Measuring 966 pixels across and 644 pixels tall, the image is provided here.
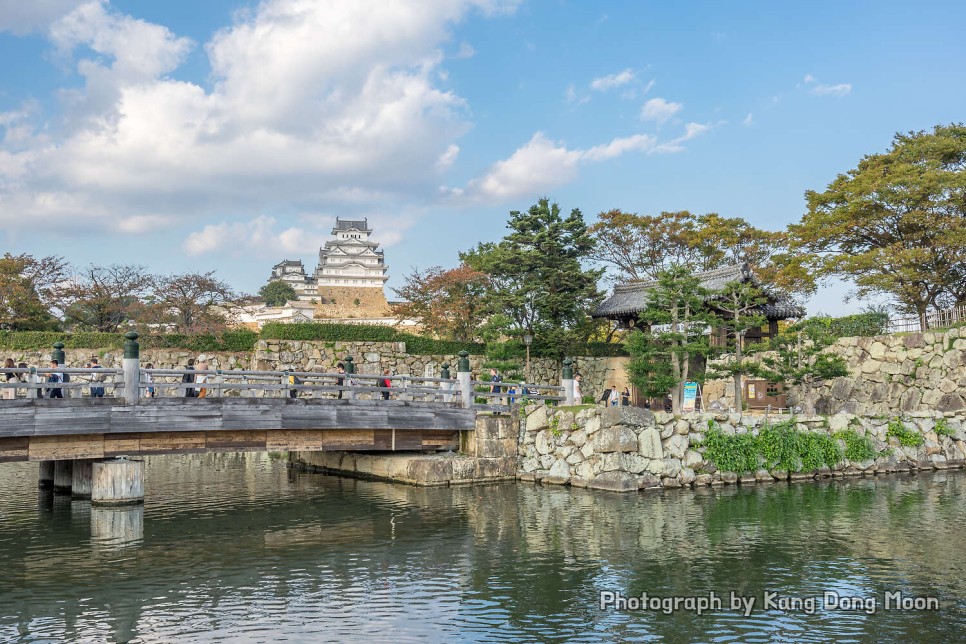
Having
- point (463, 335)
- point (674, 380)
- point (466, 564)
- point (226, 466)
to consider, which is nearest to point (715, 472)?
point (674, 380)

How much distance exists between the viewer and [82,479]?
17031 millimetres

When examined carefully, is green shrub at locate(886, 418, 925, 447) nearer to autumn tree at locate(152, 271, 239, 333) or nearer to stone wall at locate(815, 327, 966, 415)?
stone wall at locate(815, 327, 966, 415)

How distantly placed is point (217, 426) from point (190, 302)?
18.3 m

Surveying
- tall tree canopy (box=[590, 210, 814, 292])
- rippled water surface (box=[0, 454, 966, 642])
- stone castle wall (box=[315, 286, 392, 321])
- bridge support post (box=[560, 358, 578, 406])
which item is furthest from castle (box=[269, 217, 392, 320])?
rippled water surface (box=[0, 454, 966, 642])

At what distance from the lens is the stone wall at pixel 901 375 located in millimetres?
26891

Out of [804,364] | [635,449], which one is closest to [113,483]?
[635,449]

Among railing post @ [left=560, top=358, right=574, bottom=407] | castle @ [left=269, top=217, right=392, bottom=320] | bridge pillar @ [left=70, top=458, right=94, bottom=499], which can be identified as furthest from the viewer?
castle @ [left=269, top=217, right=392, bottom=320]

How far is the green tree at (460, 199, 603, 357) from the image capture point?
32.8 metres

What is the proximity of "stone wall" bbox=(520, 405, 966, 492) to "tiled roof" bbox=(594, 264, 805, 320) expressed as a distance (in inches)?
405

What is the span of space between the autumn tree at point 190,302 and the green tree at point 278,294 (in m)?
51.8

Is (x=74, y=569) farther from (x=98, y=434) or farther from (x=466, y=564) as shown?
(x=466, y=564)

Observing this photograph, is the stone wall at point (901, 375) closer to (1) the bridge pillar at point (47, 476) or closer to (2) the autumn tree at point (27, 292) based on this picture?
(1) the bridge pillar at point (47, 476)

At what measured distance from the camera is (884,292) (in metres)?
31.1

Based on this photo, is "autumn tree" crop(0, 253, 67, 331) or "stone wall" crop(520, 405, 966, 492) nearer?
"stone wall" crop(520, 405, 966, 492)
